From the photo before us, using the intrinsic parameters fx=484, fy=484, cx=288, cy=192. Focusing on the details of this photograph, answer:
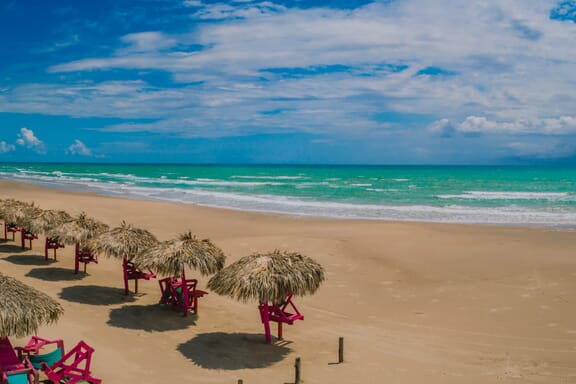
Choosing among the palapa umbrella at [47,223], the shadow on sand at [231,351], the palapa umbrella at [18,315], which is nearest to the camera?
the palapa umbrella at [18,315]

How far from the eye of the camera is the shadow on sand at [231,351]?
894 cm

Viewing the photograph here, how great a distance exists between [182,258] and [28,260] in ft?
25.5

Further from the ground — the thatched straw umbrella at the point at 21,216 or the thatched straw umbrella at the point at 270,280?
the thatched straw umbrella at the point at 21,216

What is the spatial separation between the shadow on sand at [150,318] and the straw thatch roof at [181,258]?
119 centimetres

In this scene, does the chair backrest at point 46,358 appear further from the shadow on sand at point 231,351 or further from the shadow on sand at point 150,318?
the shadow on sand at point 150,318

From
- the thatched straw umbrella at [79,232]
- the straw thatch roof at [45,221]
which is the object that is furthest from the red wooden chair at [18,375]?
the straw thatch roof at [45,221]

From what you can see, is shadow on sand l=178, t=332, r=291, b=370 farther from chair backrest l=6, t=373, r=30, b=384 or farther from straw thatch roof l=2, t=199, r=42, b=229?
straw thatch roof l=2, t=199, r=42, b=229

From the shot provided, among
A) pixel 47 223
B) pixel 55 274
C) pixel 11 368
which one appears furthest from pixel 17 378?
pixel 47 223

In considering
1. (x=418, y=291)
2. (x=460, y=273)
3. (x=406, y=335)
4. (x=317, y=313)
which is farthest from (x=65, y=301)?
(x=460, y=273)

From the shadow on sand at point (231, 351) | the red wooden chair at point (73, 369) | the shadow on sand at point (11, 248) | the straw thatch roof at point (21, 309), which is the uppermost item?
the straw thatch roof at point (21, 309)

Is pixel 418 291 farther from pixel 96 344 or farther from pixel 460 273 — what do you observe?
pixel 96 344

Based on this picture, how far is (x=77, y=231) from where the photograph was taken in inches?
523

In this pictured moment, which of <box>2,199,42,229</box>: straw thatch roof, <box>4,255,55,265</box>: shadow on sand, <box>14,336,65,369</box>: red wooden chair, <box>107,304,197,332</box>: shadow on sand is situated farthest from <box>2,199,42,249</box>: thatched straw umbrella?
<box>14,336,65,369</box>: red wooden chair

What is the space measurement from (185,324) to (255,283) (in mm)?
2740
